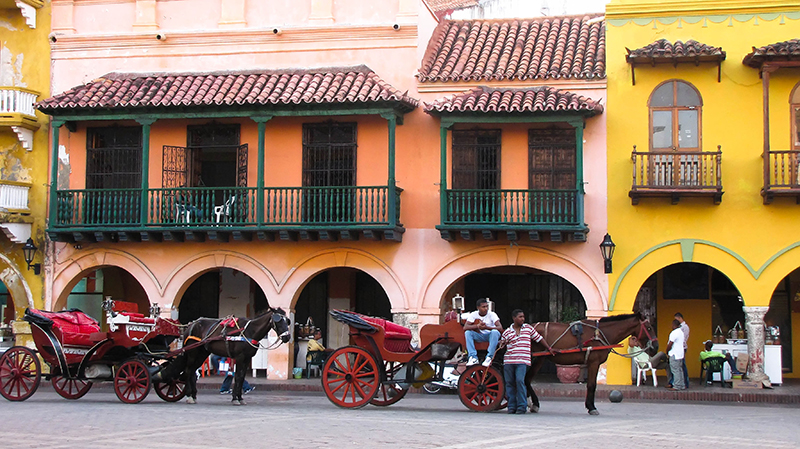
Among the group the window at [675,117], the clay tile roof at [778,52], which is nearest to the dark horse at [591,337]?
the window at [675,117]

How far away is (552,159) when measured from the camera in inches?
816

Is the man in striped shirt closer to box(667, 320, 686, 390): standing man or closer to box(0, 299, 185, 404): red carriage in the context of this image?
box(0, 299, 185, 404): red carriage

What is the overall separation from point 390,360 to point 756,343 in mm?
8562

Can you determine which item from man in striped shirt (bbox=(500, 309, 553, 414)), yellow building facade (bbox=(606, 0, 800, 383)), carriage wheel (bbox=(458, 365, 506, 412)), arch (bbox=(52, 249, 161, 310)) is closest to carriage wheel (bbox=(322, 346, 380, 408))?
carriage wheel (bbox=(458, 365, 506, 412))

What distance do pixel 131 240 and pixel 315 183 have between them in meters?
4.17

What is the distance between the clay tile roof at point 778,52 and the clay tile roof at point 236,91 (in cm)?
679

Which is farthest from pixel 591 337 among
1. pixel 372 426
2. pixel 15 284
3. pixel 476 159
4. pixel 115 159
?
pixel 15 284

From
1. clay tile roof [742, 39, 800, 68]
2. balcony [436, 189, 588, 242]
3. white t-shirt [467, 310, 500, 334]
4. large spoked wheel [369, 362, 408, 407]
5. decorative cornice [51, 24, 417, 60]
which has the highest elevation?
decorative cornice [51, 24, 417, 60]

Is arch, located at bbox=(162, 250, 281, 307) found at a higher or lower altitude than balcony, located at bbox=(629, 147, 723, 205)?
lower

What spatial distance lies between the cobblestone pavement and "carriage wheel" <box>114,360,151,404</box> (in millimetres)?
213

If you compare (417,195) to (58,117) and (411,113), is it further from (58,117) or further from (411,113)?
(58,117)

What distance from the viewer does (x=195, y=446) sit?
10.9 metres

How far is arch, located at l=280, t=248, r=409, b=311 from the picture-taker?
2100cm

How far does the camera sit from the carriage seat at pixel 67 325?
15.7 m
